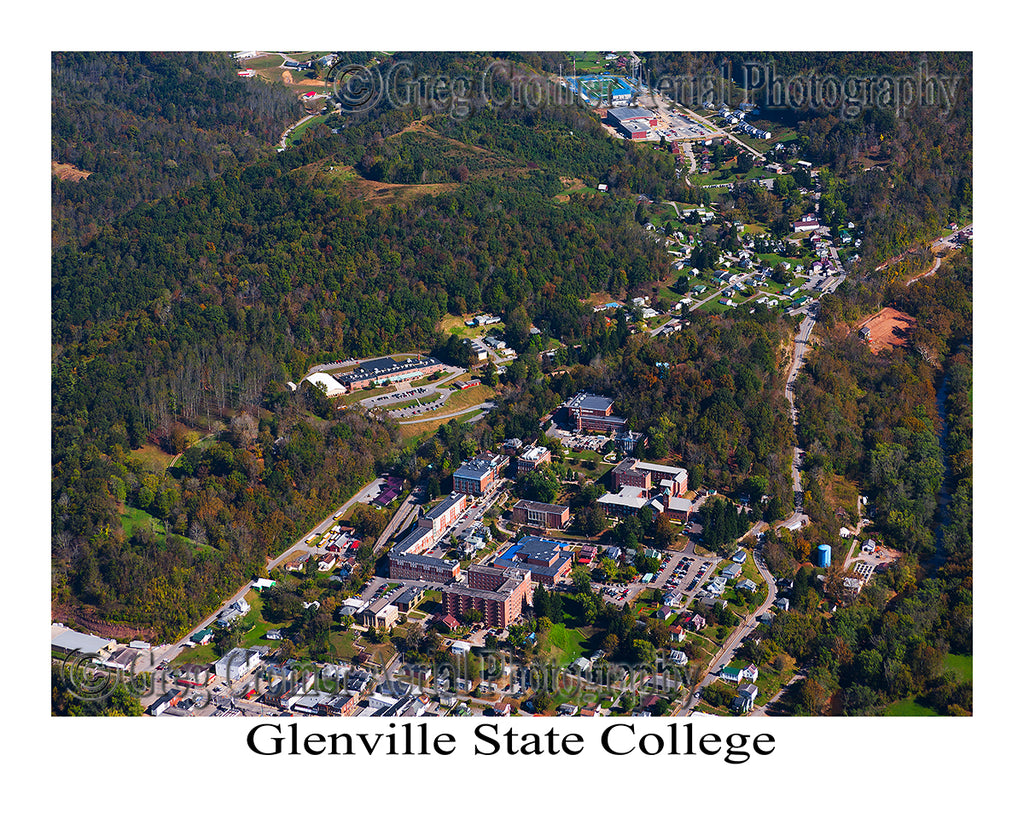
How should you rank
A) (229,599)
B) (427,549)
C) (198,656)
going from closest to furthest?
(198,656) → (229,599) → (427,549)

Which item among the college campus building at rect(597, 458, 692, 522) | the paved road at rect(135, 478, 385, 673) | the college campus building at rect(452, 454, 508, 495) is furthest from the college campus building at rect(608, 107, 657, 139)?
the paved road at rect(135, 478, 385, 673)

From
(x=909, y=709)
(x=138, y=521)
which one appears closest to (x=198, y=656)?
(x=138, y=521)

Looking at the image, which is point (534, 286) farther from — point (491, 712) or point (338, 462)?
point (491, 712)

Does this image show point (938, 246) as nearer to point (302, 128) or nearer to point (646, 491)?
point (646, 491)

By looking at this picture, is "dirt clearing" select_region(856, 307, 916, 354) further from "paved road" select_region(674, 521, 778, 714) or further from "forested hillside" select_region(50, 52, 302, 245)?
"forested hillside" select_region(50, 52, 302, 245)

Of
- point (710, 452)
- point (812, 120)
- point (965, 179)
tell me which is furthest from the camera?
point (812, 120)

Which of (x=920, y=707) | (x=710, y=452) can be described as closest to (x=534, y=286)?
(x=710, y=452)

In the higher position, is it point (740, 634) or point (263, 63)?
point (263, 63)
